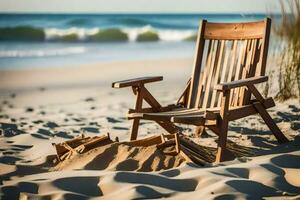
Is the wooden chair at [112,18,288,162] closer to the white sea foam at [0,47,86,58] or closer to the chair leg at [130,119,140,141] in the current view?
the chair leg at [130,119,140,141]

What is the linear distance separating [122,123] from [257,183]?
278cm

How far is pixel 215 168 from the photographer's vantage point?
3.71 meters

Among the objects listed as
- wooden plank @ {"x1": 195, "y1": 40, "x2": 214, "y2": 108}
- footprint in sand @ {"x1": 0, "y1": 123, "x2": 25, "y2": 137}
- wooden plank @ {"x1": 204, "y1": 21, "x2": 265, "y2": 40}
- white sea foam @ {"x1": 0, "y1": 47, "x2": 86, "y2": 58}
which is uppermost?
wooden plank @ {"x1": 204, "y1": 21, "x2": 265, "y2": 40}

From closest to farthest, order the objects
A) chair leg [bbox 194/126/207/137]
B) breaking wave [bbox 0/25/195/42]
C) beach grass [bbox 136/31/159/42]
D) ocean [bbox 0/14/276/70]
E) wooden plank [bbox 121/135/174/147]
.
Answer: wooden plank [bbox 121/135/174/147]
chair leg [bbox 194/126/207/137]
ocean [bbox 0/14/276/70]
breaking wave [bbox 0/25/195/42]
beach grass [bbox 136/31/159/42]

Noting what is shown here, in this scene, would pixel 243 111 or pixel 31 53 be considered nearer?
pixel 243 111

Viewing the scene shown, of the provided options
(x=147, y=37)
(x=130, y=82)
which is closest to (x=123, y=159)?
(x=130, y=82)

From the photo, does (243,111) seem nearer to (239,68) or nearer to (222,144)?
(222,144)

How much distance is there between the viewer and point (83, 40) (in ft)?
74.5

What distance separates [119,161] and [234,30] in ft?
5.90

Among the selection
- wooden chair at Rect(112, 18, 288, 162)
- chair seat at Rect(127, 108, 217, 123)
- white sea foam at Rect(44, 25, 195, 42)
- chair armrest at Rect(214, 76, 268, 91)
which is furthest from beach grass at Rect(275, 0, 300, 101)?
white sea foam at Rect(44, 25, 195, 42)

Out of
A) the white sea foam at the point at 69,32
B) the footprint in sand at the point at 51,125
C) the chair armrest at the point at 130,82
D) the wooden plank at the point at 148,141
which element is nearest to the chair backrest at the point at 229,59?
the chair armrest at the point at 130,82

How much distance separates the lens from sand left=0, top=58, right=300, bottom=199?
3330 mm

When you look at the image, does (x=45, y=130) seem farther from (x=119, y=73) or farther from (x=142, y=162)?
(x=119, y=73)

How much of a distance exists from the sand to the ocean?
5.31 meters
